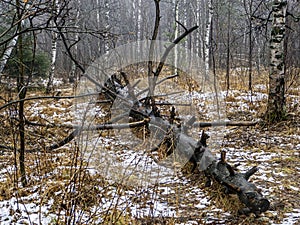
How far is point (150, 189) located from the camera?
3484 mm

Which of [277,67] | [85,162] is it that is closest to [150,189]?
[85,162]

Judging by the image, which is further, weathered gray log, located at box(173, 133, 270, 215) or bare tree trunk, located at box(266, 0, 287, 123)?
bare tree trunk, located at box(266, 0, 287, 123)

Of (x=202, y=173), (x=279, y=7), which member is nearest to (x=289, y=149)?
(x=202, y=173)

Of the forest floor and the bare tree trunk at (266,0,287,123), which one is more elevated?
Result: the bare tree trunk at (266,0,287,123)

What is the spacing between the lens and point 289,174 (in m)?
3.73

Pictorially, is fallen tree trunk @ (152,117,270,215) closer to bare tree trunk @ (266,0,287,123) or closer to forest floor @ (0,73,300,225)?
forest floor @ (0,73,300,225)

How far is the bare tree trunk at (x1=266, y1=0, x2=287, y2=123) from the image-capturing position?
19.4ft

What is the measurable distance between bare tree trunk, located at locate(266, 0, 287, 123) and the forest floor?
26 centimetres

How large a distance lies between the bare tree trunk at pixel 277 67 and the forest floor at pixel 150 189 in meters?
0.26

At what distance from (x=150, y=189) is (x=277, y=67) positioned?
12.9 ft

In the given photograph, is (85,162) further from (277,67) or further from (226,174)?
(277,67)

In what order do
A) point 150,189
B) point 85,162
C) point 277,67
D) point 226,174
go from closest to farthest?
point 226,174
point 150,189
point 85,162
point 277,67

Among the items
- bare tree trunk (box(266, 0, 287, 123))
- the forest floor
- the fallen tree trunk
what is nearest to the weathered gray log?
the fallen tree trunk

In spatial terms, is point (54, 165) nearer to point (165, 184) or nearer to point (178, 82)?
point (165, 184)
